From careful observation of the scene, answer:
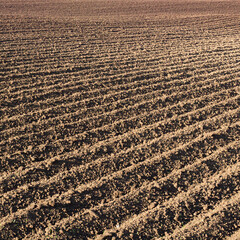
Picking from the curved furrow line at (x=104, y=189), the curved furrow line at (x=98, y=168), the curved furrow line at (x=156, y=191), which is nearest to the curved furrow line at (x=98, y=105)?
the curved furrow line at (x=98, y=168)

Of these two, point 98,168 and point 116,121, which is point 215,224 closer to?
point 98,168

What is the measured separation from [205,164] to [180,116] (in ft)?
3.43

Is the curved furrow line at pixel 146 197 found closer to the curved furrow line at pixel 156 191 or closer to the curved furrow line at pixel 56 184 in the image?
the curved furrow line at pixel 156 191

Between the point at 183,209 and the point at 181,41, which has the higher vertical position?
the point at 181,41

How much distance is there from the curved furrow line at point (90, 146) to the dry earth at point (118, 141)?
0.05 feet

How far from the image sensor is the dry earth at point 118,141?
7.34 feet

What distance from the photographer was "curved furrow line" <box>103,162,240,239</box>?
2.16 m

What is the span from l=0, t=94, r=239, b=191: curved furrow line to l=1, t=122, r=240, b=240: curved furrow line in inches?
10.2

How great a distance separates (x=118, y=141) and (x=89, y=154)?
1.53 ft

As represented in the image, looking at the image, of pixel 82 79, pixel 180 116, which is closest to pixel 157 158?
pixel 180 116

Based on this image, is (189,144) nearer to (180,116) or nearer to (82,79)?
(180,116)

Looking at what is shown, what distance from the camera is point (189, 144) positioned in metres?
3.10

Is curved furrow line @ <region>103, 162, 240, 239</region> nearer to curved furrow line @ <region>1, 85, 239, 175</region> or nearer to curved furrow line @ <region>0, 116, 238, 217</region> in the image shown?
curved furrow line @ <region>0, 116, 238, 217</region>

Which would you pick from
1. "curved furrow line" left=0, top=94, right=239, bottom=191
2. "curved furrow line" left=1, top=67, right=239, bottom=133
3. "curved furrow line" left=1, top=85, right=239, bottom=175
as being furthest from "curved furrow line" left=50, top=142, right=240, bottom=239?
"curved furrow line" left=1, top=67, right=239, bottom=133
